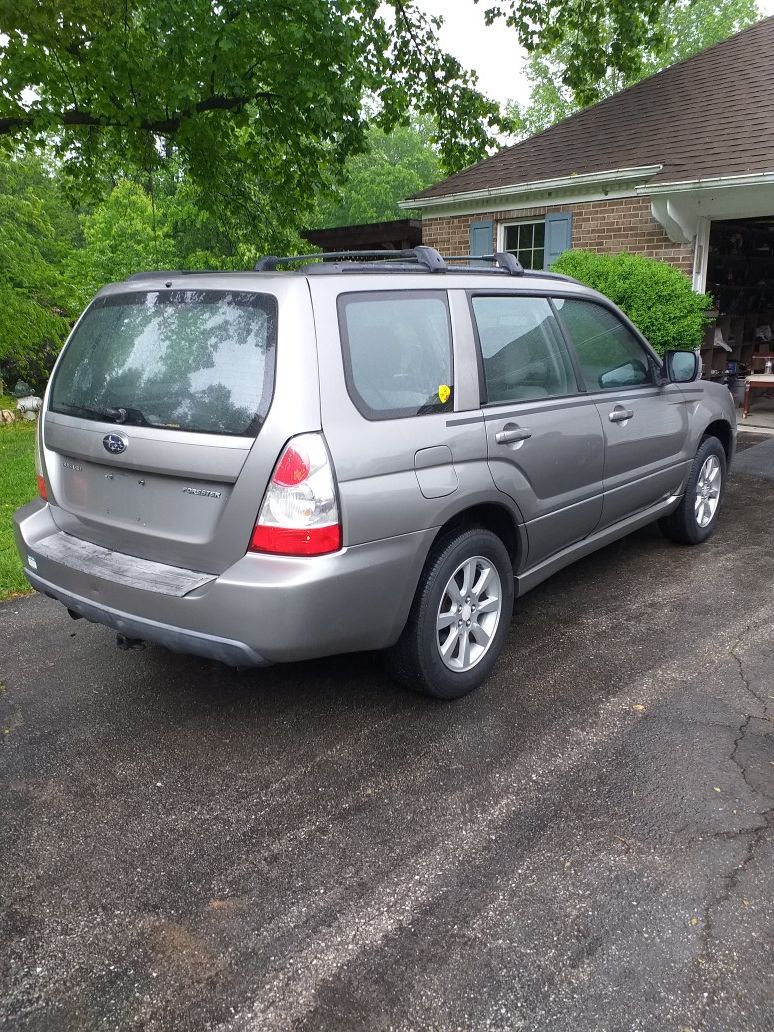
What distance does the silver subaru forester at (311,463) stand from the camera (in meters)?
2.90

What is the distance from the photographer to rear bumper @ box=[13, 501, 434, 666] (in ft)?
9.44

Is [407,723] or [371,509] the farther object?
[407,723]

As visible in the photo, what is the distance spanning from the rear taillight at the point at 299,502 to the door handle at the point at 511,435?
103cm

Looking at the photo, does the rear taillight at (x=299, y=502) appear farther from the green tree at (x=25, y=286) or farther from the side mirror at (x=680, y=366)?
the green tree at (x=25, y=286)

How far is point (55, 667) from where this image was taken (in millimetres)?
4027

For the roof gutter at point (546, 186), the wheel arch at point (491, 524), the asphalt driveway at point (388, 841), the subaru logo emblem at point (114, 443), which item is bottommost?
the asphalt driveway at point (388, 841)

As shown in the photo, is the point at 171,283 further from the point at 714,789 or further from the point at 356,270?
the point at 714,789

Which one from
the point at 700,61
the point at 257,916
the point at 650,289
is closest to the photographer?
the point at 257,916

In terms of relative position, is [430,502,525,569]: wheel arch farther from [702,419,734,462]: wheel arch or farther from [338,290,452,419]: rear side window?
[702,419,734,462]: wheel arch

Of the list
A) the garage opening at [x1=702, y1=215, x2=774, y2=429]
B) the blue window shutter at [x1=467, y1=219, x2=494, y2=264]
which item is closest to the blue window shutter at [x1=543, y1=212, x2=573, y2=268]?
the blue window shutter at [x1=467, y1=219, x2=494, y2=264]

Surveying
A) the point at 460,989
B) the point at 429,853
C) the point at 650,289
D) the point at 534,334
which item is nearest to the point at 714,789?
the point at 429,853

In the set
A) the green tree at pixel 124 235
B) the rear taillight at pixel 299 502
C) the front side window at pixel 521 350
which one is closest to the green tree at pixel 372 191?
the green tree at pixel 124 235

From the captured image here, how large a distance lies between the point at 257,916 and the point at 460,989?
24.7 inches

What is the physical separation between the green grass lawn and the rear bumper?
7.24 ft
